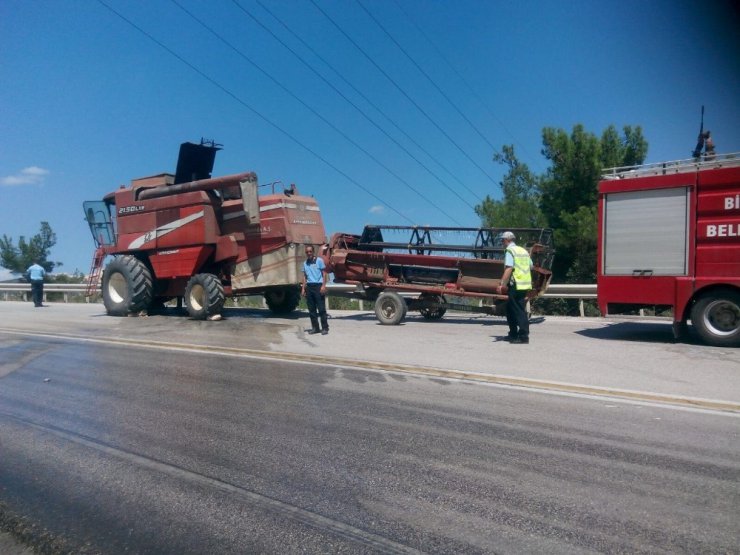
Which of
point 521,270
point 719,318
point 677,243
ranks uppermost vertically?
point 677,243

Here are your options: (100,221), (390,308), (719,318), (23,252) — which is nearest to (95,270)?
(100,221)

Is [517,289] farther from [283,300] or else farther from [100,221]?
[100,221]

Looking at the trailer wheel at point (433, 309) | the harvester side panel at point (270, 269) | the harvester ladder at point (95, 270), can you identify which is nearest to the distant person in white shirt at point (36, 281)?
the harvester ladder at point (95, 270)

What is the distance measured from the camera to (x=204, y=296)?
1449 centimetres

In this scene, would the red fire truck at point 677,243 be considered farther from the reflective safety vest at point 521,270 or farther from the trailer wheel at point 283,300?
the trailer wheel at point 283,300

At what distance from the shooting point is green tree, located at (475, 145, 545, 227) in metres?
21.4

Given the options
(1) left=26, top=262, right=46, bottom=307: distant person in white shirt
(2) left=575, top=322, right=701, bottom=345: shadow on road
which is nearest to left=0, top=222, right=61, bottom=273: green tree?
(1) left=26, top=262, right=46, bottom=307: distant person in white shirt

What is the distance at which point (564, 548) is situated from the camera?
3.20 meters

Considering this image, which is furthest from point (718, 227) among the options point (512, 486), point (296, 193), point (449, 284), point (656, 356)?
point (296, 193)

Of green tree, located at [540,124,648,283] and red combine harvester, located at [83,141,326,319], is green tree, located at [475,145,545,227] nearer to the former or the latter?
green tree, located at [540,124,648,283]

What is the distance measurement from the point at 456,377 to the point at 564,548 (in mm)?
4144

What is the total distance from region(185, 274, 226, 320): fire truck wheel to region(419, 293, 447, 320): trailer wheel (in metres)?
4.69

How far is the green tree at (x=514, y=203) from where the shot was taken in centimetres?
2138

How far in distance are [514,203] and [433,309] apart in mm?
9601
